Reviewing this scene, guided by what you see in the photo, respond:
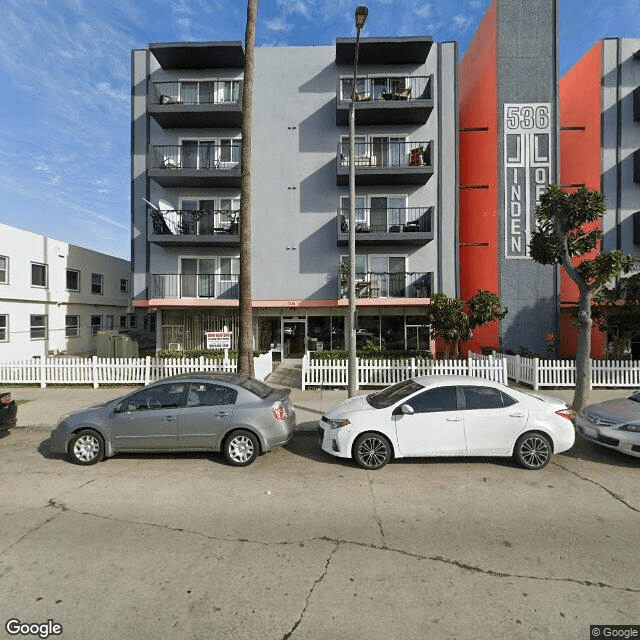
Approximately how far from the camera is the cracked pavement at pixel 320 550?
2.50m

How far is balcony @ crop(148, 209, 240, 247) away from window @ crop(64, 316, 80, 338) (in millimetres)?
8667

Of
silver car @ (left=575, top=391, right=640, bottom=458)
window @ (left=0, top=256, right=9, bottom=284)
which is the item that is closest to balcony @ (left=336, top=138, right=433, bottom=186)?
silver car @ (left=575, top=391, right=640, bottom=458)

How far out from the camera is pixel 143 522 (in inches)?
147

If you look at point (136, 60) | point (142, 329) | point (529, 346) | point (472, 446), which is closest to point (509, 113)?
point (529, 346)

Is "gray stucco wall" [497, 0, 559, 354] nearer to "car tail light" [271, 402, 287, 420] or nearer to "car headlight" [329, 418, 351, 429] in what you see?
"car headlight" [329, 418, 351, 429]

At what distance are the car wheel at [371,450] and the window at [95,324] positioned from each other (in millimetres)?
21879

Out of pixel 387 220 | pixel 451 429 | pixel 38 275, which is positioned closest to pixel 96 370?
pixel 38 275

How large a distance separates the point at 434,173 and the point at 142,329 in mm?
23319

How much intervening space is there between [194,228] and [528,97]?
16544mm

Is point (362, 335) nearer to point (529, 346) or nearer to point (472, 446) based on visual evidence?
point (529, 346)

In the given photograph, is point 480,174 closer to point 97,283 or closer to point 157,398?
point 157,398

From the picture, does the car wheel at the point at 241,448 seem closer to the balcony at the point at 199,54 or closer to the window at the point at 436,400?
the window at the point at 436,400

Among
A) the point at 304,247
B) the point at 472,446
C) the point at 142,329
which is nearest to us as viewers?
the point at 472,446

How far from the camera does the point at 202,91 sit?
51.7 feet
